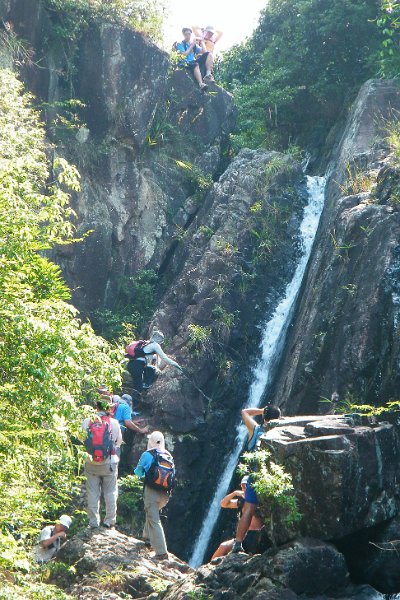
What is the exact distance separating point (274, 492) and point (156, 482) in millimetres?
Result: 2142


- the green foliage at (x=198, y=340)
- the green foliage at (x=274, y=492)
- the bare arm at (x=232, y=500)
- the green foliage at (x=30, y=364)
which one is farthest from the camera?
the green foliage at (x=198, y=340)

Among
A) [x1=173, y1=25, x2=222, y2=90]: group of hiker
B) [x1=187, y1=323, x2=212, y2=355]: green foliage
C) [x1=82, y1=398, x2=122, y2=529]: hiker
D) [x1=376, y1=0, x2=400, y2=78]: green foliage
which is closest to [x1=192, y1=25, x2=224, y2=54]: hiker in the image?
[x1=173, y1=25, x2=222, y2=90]: group of hiker

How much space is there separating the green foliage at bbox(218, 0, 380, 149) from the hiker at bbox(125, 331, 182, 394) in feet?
24.9

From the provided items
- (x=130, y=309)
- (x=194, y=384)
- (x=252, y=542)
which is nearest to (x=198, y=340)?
(x=194, y=384)

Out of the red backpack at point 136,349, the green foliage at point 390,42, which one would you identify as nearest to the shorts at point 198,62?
the green foliage at point 390,42

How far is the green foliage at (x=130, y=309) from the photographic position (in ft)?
58.2

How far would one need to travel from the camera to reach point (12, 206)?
337 inches

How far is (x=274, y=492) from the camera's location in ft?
32.6

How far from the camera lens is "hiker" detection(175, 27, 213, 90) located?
21500mm

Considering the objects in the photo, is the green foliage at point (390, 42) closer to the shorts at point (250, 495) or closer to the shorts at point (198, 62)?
the shorts at point (198, 62)

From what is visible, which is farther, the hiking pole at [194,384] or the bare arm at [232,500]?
the hiking pole at [194,384]

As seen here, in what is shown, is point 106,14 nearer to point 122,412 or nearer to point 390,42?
point 390,42

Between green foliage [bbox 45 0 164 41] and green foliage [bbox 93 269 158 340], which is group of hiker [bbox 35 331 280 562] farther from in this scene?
green foliage [bbox 45 0 164 41]

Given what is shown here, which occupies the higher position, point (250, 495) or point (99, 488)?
point (250, 495)
